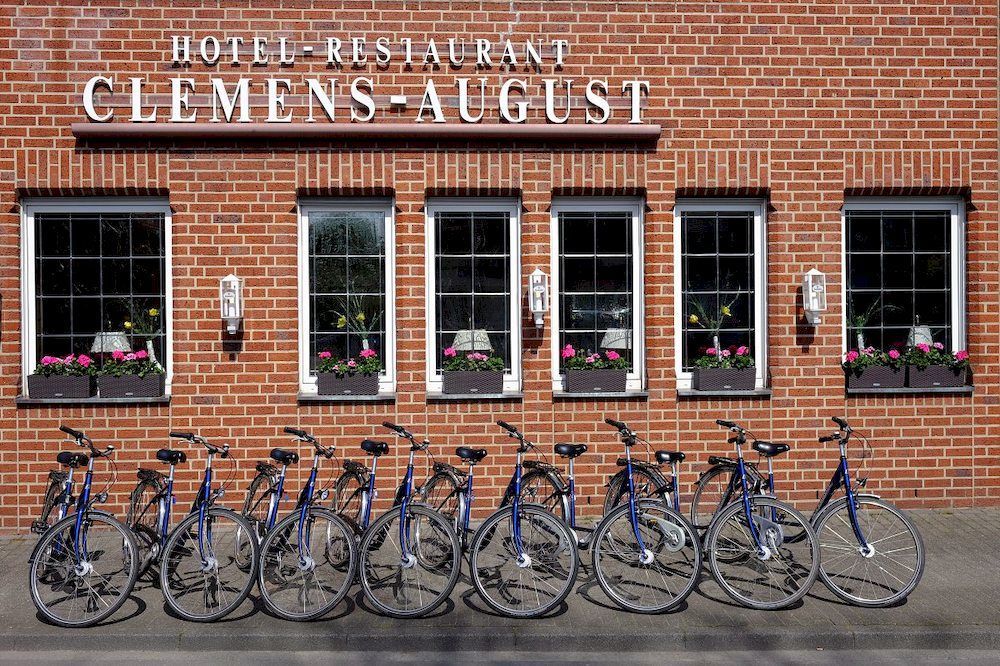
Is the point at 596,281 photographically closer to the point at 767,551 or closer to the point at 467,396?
the point at 467,396

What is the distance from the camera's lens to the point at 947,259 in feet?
28.4

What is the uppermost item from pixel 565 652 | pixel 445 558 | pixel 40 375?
pixel 40 375

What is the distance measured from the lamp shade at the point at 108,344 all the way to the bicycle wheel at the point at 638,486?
4.49m

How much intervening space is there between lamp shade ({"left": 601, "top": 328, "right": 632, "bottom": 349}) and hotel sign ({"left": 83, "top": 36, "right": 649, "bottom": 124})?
1.89m

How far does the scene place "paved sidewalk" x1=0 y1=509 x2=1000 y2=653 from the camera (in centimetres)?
549

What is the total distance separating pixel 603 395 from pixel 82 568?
4.41 meters

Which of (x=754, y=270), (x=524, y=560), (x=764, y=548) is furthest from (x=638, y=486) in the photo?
(x=754, y=270)

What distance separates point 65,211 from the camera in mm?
8227

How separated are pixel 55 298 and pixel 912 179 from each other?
7780mm

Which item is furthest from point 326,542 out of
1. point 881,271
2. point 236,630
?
point 881,271

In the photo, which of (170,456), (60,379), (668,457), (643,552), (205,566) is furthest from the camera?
(60,379)

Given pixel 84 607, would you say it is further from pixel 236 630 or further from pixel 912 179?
pixel 912 179

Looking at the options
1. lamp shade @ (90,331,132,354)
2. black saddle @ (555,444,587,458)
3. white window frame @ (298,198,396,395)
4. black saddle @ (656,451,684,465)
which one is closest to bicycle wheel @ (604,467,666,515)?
black saddle @ (656,451,684,465)

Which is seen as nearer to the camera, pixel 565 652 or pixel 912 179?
pixel 565 652
